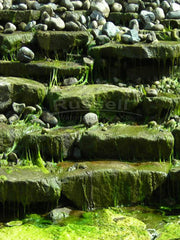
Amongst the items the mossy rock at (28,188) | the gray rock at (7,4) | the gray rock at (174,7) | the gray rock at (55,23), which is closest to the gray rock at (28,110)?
the mossy rock at (28,188)

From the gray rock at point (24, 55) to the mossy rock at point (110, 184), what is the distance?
1.65 metres

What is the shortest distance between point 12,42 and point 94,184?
220 centimetres

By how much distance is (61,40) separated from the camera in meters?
5.86

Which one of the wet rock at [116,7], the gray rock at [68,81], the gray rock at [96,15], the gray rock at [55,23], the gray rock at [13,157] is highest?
the wet rock at [116,7]

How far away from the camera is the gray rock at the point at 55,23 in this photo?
6.06 m

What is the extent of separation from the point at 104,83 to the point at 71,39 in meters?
0.67

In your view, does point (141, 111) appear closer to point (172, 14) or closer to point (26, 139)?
point (26, 139)

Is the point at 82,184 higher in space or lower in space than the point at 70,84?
lower

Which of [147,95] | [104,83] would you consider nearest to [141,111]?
[147,95]

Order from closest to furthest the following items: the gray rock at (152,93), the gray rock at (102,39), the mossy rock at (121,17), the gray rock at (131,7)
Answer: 1. the gray rock at (152,93)
2. the gray rock at (102,39)
3. the mossy rock at (121,17)
4. the gray rock at (131,7)

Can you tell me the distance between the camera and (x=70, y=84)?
5.58 m

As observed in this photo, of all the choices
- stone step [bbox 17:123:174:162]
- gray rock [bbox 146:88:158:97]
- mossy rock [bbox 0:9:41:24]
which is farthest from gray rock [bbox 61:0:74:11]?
stone step [bbox 17:123:174:162]

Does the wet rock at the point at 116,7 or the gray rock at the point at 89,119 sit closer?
the gray rock at the point at 89,119

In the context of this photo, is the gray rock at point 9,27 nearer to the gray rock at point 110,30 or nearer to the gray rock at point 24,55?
the gray rock at point 24,55
